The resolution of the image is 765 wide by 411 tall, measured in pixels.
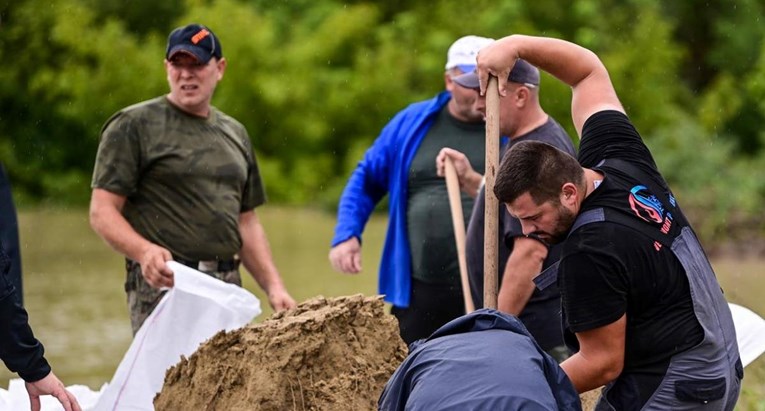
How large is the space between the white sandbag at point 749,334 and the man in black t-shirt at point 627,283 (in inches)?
43.4

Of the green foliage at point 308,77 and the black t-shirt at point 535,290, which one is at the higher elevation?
the black t-shirt at point 535,290

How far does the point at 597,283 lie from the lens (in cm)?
367

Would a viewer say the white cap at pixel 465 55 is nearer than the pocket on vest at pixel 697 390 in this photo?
No

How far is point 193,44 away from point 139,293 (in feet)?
4.02

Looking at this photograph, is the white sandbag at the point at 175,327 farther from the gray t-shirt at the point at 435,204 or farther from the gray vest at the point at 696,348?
the gray vest at the point at 696,348

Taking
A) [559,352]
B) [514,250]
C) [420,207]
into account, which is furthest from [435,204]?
[514,250]

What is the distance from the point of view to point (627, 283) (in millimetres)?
3709

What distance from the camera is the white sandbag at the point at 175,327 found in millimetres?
5500

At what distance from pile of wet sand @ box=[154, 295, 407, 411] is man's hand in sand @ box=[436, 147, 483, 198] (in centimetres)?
113

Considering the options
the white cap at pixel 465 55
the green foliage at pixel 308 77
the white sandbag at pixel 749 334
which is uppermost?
the white cap at pixel 465 55

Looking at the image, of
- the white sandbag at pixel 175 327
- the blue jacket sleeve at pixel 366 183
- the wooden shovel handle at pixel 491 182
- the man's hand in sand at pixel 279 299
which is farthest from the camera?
the blue jacket sleeve at pixel 366 183

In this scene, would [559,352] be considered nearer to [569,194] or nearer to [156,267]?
[569,194]

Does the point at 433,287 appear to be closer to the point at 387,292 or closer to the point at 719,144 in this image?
the point at 387,292

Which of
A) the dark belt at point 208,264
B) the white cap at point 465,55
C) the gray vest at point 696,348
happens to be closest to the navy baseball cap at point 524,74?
the white cap at point 465,55
